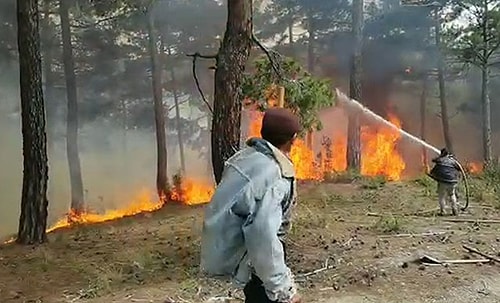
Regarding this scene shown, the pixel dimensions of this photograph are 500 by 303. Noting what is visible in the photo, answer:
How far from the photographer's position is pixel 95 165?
86.3 ft

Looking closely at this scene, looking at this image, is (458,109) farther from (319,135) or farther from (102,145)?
(102,145)

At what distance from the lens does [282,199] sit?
2.89m

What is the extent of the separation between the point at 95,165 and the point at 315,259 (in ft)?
67.1

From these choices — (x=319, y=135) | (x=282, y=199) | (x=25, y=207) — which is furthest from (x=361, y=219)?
(x=319, y=135)

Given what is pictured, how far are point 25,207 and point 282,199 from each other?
785 centimetres

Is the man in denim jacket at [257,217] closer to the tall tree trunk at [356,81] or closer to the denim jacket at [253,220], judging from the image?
the denim jacket at [253,220]

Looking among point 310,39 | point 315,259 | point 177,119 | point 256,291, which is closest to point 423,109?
point 310,39

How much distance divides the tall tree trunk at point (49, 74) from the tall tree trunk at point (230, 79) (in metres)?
13.4

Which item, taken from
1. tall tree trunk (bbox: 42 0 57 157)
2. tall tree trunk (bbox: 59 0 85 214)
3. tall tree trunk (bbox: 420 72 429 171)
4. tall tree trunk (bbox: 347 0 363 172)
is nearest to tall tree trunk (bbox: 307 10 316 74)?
tall tree trunk (bbox: 420 72 429 171)

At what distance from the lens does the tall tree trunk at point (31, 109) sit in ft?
31.2

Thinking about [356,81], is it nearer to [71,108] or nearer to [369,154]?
[369,154]

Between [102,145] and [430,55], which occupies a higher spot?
[430,55]

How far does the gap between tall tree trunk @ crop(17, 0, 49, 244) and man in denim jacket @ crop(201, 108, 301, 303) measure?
288 inches

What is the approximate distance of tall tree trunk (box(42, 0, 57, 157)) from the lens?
21453mm
